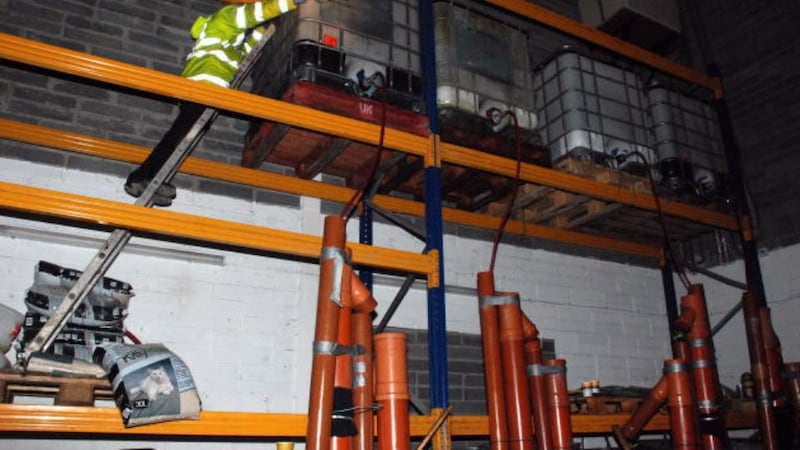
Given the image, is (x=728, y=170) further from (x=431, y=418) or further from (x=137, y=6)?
(x=137, y=6)

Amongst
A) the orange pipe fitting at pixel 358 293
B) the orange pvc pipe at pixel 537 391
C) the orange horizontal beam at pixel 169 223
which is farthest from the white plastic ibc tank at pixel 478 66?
the orange pipe fitting at pixel 358 293

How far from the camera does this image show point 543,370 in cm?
394

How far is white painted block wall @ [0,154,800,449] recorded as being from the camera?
13.3 feet

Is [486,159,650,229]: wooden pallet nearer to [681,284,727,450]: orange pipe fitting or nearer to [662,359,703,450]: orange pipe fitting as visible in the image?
[681,284,727,450]: orange pipe fitting

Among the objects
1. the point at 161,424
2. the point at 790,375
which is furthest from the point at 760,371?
the point at 161,424

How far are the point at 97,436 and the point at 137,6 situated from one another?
3.39m

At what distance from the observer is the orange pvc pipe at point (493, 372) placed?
11.9 ft

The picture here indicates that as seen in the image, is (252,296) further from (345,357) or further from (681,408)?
(681,408)

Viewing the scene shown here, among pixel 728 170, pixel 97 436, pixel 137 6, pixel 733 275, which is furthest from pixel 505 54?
pixel 97 436

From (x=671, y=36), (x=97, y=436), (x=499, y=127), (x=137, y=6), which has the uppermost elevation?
(x=671, y=36)

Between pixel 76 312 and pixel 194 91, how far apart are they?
1417 millimetres

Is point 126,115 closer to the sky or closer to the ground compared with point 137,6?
closer to the ground

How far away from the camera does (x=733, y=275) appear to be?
6.51 meters

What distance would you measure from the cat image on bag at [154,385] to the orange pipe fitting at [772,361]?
4.58 metres
